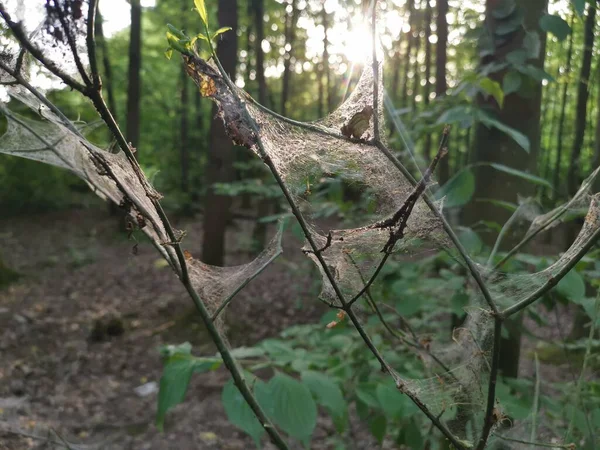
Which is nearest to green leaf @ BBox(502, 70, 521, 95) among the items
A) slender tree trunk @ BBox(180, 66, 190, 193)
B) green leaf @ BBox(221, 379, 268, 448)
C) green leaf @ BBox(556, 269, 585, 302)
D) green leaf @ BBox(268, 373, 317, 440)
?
green leaf @ BBox(556, 269, 585, 302)

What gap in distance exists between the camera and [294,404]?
1700 mm

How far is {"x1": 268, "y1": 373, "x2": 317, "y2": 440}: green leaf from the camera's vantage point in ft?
5.47

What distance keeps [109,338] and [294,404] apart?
6.55 metres

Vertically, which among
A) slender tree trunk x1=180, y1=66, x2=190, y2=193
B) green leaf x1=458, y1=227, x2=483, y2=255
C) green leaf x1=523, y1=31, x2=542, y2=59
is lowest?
green leaf x1=458, y1=227, x2=483, y2=255

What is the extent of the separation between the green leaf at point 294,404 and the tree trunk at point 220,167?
6.96 m

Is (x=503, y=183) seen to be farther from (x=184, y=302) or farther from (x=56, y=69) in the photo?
(x=184, y=302)

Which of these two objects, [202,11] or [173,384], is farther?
[173,384]

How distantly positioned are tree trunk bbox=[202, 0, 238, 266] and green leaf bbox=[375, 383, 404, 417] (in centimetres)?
691

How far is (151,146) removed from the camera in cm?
2177

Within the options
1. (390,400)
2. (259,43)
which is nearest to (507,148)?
(390,400)

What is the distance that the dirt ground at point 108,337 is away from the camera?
193 inches

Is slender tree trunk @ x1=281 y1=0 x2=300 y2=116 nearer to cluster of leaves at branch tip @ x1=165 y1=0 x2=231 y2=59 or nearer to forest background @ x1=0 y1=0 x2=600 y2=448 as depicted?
forest background @ x1=0 y1=0 x2=600 y2=448

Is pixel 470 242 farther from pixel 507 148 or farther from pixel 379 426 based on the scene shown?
pixel 379 426

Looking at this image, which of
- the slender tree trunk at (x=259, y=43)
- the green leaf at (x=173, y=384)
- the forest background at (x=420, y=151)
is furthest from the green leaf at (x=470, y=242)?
the slender tree trunk at (x=259, y=43)
